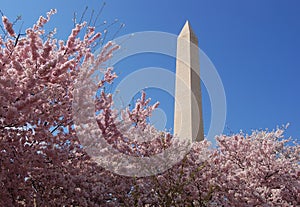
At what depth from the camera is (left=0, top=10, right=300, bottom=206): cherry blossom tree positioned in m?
3.14

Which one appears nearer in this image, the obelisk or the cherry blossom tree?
the cherry blossom tree

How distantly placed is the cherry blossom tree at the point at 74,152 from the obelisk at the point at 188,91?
2.36 m

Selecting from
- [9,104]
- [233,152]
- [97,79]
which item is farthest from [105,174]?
[233,152]

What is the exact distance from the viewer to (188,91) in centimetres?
775

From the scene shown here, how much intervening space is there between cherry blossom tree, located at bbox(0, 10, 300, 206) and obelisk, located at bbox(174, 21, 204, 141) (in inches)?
93.0

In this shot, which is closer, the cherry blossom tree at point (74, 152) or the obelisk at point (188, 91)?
the cherry blossom tree at point (74, 152)

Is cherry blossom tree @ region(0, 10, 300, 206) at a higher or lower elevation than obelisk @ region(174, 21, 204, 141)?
lower

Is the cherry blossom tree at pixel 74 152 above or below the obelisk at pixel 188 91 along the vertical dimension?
below

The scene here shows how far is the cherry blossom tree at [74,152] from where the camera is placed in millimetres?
3140

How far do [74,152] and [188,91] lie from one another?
4.45 metres

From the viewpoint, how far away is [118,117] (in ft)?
14.1

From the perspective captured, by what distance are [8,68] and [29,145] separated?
825mm

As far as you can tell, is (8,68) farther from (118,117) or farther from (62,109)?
(118,117)

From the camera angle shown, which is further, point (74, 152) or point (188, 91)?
point (188, 91)
